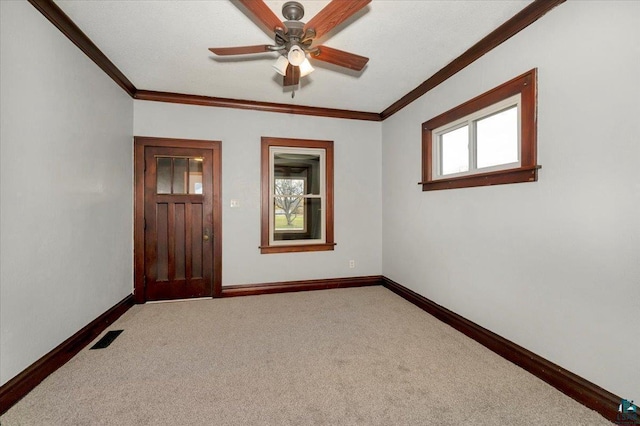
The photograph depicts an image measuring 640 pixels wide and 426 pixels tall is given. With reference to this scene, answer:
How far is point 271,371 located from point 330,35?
2746 millimetres

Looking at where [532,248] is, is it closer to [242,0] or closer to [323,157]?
[242,0]

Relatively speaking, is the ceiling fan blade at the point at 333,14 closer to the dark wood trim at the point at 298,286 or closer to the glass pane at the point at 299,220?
the glass pane at the point at 299,220

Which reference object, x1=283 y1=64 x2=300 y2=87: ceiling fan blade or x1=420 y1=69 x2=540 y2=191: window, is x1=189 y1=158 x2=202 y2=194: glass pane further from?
x1=420 y1=69 x2=540 y2=191: window

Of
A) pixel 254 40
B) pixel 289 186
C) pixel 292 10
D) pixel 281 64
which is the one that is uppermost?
pixel 254 40

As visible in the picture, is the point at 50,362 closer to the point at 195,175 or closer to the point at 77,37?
the point at 195,175

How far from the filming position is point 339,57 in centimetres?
223

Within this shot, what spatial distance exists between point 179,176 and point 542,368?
421 centimetres

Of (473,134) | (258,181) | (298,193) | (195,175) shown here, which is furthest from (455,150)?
(195,175)

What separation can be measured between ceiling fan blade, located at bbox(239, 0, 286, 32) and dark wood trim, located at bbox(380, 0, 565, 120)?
5.90 feet

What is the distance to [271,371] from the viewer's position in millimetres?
2072

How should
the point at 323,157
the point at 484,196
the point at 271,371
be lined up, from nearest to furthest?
the point at 271,371
the point at 484,196
the point at 323,157

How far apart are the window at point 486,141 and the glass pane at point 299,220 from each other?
1673mm

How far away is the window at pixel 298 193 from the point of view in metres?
4.06

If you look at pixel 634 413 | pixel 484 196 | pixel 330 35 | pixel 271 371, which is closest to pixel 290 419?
pixel 271 371
